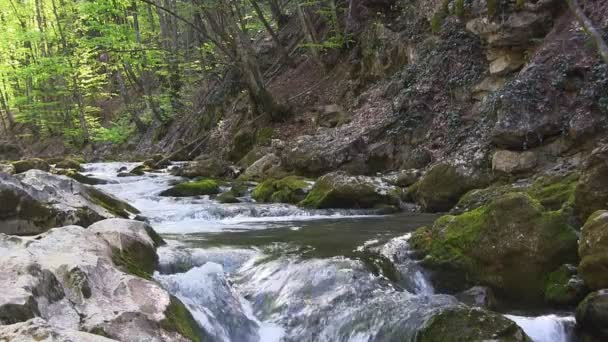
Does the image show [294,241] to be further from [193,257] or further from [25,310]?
[25,310]

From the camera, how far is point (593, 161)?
6.23 metres

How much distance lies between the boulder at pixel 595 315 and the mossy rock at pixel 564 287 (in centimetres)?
59

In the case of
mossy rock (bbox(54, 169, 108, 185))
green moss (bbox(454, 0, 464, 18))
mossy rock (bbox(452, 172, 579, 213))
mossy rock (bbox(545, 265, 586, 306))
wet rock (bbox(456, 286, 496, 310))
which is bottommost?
wet rock (bbox(456, 286, 496, 310))

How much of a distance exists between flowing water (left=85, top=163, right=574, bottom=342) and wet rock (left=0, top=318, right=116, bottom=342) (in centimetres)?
235

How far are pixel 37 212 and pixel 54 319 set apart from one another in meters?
4.61

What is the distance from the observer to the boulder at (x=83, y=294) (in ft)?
13.2

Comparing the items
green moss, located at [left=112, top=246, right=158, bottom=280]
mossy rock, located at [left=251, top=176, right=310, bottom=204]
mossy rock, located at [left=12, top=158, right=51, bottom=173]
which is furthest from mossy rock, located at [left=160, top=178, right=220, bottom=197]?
green moss, located at [left=112, top=246, right=158, bottom=280]

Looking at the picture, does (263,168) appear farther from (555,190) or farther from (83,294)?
(83,294)

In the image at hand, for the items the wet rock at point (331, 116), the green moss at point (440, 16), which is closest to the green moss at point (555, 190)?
the green moss at point (440, 16)

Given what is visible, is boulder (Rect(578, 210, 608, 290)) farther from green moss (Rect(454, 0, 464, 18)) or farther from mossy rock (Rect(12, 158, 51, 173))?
mossy rock (Rect(12, 158, 51, 173))

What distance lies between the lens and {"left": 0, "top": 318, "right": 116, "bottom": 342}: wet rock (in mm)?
2957

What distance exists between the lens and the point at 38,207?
8172mm

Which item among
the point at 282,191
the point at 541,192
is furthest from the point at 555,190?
the point at 282,191

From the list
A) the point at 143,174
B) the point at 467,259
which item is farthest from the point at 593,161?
the point at 143,174
